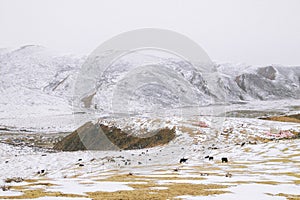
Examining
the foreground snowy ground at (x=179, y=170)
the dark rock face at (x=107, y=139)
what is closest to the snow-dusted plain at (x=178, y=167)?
the foreground snowy ground at (x=179, y=170)

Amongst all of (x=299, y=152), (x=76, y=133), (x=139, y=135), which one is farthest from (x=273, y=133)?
(x=76, y=133)

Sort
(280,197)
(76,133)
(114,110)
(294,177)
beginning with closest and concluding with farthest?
(280,197) → (294,177) → (76,133) → (114,110)

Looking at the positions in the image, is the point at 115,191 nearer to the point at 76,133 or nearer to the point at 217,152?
the point at 217,152

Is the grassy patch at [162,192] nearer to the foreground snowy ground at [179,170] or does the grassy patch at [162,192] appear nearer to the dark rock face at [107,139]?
the foreground snowy ground at [179,170]

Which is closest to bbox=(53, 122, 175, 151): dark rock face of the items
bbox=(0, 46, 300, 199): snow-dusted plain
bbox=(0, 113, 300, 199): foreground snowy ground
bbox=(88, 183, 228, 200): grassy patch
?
bbox=(0, 46, 300, 199): snow-dusted plain

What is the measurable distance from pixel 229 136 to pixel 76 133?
39282mm

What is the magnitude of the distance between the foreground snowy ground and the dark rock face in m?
4.43

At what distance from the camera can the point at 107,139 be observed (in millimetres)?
70625

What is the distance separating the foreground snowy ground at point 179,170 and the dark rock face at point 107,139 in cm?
443

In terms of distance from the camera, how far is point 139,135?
228 ft

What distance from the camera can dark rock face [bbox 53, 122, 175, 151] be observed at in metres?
65.6

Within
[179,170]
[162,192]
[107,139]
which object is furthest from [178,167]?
[107,139]

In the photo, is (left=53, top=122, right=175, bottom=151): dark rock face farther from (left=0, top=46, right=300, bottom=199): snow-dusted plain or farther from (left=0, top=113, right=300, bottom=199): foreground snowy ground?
(left=0, top=113, right=300, bottom=199): foreground snowy ground

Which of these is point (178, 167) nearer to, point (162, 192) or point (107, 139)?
point (162, 192)
